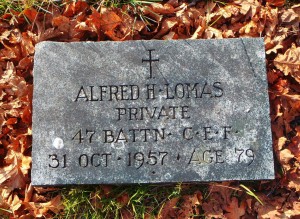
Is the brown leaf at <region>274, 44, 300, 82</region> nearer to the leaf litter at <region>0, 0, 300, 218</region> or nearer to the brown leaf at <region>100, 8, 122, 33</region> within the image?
the leaf litter at <region>0, 0, 300, 218</region>

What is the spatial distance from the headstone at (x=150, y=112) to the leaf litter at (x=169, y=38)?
0.21 metres

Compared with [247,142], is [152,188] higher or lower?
lower

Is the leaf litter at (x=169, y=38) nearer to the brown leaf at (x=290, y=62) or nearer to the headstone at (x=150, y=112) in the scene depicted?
the brown leaf at (x=290, y=62)

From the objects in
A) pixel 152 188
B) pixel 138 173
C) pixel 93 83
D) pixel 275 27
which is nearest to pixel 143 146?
pixel 138 173

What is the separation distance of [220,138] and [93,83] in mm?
935

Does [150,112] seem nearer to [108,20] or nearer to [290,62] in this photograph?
[108,20]

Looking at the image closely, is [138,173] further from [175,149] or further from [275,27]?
[275,27]

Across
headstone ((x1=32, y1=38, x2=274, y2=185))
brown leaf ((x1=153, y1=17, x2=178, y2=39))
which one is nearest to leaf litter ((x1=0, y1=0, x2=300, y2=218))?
brown leaf ((x1=153, y1=17, x2=178, y2=39))

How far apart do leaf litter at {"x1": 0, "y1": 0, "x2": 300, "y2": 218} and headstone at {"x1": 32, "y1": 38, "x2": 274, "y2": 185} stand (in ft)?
0.70

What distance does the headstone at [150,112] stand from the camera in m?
2.72

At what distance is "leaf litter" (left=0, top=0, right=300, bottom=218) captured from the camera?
113 inches

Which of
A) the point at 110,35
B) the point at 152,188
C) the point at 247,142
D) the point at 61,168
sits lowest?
the point at 152,188

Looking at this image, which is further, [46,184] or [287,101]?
[287,101]

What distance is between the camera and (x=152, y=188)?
2.89 metres
